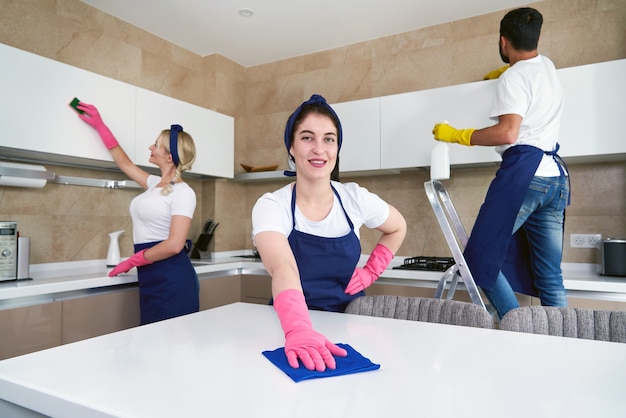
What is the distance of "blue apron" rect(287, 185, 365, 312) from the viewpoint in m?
1.49

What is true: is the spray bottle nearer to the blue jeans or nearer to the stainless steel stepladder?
the stainless steel stepladder

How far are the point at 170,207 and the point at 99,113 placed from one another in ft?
2.16

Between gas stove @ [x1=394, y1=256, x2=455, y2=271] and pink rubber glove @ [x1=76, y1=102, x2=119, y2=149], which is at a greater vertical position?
pink rubber glove @ [x1=76, y1=102, x2=119, y2=149]

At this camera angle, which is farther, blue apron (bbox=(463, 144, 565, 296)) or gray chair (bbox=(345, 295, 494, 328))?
blue apron (bbox=(463, 144, 565, 296))

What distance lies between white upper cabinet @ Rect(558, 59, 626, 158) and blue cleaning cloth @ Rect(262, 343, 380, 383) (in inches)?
76.3

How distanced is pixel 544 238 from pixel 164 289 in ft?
5.73

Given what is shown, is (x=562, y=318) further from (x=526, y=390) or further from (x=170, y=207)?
(x=170, y=207)

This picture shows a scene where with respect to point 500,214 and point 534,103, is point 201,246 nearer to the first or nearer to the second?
point 500,214

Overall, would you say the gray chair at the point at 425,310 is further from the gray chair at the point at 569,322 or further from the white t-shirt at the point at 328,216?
the white t-shirt at the point at 328,216

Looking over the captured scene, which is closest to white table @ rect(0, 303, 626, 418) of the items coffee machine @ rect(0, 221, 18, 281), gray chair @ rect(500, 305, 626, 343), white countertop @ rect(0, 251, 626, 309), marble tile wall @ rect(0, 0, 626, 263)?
gray chair @ rect(500, 305, 626, 343)

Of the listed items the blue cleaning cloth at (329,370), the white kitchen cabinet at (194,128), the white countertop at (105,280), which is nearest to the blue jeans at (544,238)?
the white countertop at (105,280)

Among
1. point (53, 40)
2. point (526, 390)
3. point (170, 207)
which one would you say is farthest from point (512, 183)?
point (53, 40)

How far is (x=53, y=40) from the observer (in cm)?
257

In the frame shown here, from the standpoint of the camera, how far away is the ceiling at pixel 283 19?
9.09ft
